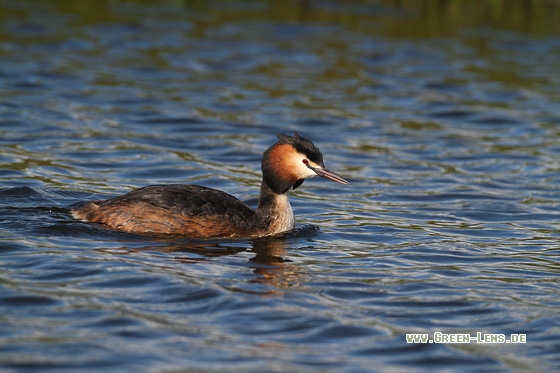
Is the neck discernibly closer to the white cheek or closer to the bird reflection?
the bird reflection

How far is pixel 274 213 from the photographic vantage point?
33.7 ft

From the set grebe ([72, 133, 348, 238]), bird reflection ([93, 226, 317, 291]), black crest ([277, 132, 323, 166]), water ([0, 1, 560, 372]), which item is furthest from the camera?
black crest ([277, 132, 323, 166])

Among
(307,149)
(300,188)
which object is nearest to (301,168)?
(307,149)

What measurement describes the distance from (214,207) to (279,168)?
813mm

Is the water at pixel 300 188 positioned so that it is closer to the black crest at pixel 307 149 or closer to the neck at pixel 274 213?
the neck at pixel 274 213

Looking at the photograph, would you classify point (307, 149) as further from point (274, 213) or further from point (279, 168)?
point (274, 213)

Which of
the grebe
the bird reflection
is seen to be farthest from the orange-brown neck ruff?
the bird reflection

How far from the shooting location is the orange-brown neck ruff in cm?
1016

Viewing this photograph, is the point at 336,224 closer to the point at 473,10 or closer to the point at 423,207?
the point at 423,207

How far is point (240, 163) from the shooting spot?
1392 cm

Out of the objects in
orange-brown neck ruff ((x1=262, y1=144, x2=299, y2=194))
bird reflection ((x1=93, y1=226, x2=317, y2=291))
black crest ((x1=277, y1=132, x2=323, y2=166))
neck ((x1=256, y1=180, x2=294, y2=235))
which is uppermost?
black crest ((x1=277, y1=132, x2=323, y2=166))

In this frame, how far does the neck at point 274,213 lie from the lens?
33.6 ft

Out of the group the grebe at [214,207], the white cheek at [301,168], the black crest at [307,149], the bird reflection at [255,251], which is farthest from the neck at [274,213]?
the black crest at [307,149]

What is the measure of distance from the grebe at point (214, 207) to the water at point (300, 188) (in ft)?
0.55
